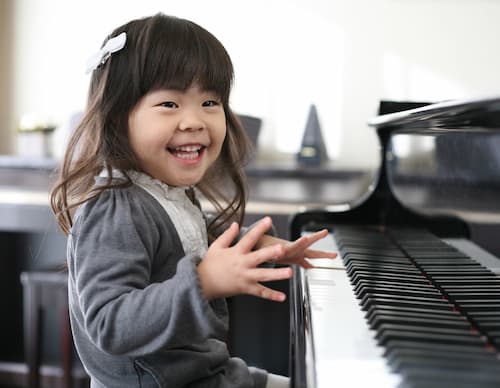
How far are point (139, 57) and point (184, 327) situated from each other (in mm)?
444

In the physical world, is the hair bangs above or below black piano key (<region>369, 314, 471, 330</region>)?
above

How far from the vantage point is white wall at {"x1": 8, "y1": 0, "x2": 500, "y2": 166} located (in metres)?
3.64

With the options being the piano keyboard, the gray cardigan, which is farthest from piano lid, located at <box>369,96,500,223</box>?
the gray cardigan

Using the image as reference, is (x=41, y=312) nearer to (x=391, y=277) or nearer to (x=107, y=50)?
(x=107, y=50)

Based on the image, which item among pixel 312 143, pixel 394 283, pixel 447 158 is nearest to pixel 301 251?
pixel 394 283

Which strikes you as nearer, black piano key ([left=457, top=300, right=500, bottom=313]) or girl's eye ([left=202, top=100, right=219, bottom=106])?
black piano key ([left=457, top=300, right=500, bottom=313])

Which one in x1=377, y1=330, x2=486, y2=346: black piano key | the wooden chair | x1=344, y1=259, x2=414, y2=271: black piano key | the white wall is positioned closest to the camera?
x1=377, y1=330, x2=486, y2=346: black piano key

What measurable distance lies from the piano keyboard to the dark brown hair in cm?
37

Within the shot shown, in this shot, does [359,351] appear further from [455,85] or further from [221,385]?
[455,85]

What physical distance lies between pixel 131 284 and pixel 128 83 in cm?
33

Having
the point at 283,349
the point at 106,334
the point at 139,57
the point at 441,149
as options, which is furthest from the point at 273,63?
the point at 106,334

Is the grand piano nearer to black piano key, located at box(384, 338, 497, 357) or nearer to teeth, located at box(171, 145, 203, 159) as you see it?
black piano key, located at box(384, 338, 497, 357)

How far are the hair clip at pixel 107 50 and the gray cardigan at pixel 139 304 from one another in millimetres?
218

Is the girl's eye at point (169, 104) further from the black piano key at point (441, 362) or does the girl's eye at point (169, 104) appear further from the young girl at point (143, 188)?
the black piano key at point (441, 362)
